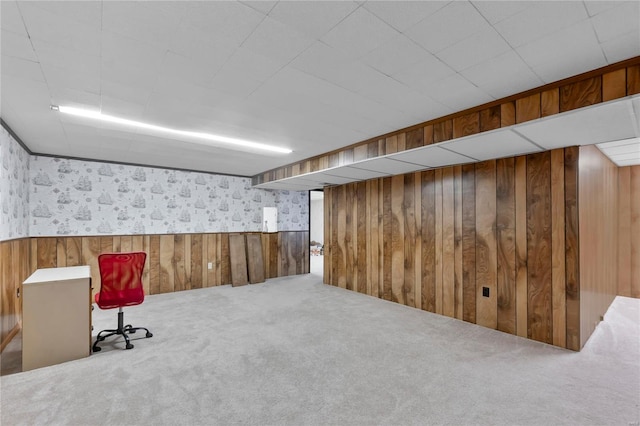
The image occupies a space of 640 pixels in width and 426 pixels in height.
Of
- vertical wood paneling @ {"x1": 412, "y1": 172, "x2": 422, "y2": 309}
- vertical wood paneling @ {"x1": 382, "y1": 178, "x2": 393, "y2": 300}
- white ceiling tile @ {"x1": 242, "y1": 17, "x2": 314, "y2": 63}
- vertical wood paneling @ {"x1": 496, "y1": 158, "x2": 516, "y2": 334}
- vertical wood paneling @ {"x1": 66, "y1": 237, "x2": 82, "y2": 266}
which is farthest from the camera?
vertical wood paneling @ {"x1": 382, "y1": 178, "x2": 393, "y2": 300}

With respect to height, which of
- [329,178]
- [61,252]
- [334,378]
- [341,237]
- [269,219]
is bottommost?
[334,378]

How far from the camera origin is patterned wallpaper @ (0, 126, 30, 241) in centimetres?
309

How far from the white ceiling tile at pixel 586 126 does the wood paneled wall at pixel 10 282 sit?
5267mm

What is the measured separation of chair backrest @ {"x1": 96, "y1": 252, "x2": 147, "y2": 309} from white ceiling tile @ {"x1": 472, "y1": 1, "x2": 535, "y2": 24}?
3893mm

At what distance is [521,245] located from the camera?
341 cm

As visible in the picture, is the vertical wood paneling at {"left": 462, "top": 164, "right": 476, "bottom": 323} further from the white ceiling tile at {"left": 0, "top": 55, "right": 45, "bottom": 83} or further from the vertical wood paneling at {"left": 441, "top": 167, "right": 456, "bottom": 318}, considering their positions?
the white ceiling tile at {"left": 0, "top": 55, "right": 45, "bottom": 83}

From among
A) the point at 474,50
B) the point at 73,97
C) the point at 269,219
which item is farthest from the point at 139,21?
the point at 269,219

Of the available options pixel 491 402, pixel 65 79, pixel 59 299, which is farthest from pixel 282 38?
pixel 59 299

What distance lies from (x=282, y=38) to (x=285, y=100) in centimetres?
85

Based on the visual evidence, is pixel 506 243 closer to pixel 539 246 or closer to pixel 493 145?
pixel 539 246

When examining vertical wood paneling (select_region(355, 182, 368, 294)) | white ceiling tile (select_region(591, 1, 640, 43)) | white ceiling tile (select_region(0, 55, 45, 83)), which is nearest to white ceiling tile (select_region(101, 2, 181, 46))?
white ceiling tile (select_region(0, 55, 45, 83))

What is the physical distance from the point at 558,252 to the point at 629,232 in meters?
3.60

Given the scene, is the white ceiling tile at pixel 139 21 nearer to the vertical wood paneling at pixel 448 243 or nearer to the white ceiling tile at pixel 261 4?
the white ceiling tile at pixel 261 4

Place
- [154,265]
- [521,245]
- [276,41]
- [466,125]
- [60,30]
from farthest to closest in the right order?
[154,265] < [521,245] < [466,125] < [276,41] < [60,30]
